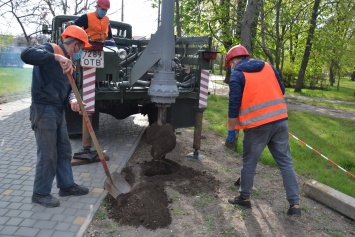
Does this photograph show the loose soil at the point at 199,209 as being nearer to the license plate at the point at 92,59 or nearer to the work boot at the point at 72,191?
the work boot at the point at 72,191

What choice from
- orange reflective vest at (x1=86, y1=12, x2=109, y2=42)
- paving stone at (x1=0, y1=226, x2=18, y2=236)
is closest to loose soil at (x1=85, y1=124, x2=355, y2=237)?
paving stone at (x1=0, y1=226, x2=18, y2=236)

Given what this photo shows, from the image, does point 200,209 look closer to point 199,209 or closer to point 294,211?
point 199,209

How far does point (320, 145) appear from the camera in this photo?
24.6ft

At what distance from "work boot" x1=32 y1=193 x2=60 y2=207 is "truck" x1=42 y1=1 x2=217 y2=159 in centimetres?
168

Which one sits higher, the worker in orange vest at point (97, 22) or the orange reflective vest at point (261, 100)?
the worker in orange vest at point (97, 22)

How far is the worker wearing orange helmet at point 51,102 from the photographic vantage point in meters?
3.50

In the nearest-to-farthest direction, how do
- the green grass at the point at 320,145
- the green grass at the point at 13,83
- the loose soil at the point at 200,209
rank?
1. the loose soil at the point at 200,209
2. the green grass at the point at 320,145
3. the green grass at the point at 13,83

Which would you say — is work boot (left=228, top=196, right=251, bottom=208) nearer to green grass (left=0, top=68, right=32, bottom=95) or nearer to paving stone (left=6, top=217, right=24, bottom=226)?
paving stone (left=6, top=217, right=24, bottom=226)

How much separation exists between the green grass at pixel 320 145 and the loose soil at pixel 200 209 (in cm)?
49

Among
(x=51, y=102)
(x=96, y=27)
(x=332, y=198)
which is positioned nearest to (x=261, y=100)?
(x=332, y=198)

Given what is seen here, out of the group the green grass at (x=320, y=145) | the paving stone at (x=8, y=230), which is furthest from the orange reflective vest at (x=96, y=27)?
the paving stone at (x=8, y=230)

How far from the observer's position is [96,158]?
17.5ft

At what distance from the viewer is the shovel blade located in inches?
160

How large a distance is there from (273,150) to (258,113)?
562 millimetres
